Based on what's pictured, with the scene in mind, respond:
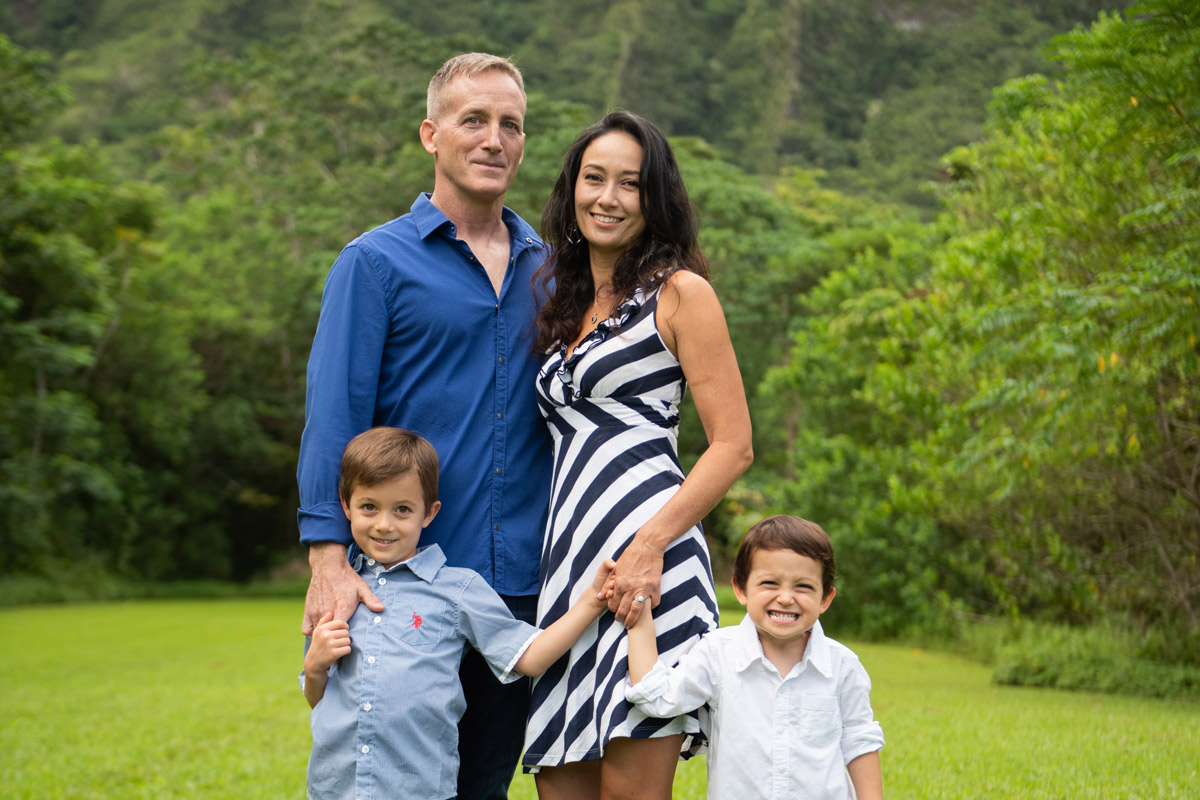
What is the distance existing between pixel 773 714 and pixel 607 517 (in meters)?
0.57

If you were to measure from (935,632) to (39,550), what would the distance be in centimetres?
1654

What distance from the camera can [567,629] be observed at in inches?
97.1

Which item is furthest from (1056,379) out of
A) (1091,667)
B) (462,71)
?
(462,71)

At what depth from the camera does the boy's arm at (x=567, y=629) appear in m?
2.44

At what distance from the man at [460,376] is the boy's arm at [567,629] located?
0.22m

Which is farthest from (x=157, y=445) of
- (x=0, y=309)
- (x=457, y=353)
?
(x=457, y=353)

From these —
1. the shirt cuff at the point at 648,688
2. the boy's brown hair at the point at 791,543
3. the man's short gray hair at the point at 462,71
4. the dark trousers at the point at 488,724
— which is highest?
the man's short gray hair at the point at 462,71

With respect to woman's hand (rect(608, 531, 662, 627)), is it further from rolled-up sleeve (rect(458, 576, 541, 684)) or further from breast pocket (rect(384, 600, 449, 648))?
breast pocket (rect(384, 600, 449, 648))

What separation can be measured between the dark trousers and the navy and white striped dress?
17cm

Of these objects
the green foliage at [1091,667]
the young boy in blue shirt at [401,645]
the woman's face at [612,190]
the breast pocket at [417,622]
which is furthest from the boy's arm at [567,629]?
the green foliage at [1091,667]

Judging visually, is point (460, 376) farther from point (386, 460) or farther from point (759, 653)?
point (759, 653)

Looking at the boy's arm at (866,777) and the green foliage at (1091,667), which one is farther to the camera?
the green foliage at (1091,667)

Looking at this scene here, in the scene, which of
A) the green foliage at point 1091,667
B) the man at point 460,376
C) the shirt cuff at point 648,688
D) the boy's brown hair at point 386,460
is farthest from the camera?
the green foliage at point 1091,667

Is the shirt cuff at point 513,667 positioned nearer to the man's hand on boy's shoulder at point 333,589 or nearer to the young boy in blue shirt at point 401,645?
the young boy in blue shirt at point 401,645
